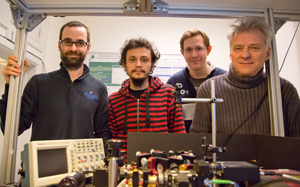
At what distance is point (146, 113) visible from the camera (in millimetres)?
1290

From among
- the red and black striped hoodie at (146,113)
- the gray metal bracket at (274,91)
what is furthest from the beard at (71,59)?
the gray metal bracket at (274,91)

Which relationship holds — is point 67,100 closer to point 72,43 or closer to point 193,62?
point 72,43

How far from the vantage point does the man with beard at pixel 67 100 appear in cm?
126

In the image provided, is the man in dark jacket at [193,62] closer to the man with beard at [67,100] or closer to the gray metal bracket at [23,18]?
the man with beard at [67,100]

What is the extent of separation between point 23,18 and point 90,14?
17.8 inches

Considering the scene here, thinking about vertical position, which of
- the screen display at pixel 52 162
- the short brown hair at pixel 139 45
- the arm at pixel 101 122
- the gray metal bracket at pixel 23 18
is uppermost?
the gray metal bracket at pixel 23 18

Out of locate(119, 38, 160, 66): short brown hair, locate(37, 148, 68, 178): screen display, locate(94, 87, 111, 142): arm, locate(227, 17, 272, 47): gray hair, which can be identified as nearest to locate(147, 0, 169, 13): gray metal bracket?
locate(119, 38, 160, 66): short brown hair

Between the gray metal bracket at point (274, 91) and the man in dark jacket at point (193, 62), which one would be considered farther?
the man in dark jacket at point (193, 62)

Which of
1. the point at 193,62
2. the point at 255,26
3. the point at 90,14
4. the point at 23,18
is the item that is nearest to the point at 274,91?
the point at 255,26

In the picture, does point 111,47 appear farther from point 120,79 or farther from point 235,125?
point 235,125

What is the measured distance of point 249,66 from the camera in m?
1.16

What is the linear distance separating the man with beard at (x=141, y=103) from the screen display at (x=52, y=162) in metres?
0.44

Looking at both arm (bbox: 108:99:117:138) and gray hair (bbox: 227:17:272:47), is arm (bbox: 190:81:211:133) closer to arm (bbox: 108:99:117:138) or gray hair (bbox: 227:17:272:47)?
gray hair (bbox: 227:17:272:47)

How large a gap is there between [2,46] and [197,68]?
6.34ft
